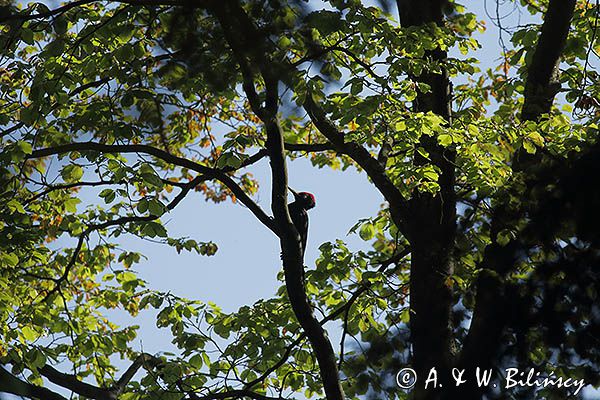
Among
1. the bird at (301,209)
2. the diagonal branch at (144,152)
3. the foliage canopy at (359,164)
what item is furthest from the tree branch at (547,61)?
the diagonal branch at (144,152)

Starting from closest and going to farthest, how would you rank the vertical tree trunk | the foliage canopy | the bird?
the foliage canopy, the vertical tree trunk, the bird

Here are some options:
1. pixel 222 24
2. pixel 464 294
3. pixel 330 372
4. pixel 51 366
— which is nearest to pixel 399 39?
pixel 464 294

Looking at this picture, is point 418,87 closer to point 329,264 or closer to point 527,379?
point 329,264

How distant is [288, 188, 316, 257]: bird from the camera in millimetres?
9328

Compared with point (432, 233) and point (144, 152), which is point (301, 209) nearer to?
point (432, 233)

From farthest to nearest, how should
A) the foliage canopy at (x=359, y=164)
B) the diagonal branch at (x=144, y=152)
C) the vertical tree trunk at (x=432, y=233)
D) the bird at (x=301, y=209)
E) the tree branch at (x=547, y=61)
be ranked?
the bird at (x=301, y=209)
the tree branch at (x=547, y=61)
the diagonal branch at (x=144, y=152)
the vertical tree trunk at (x=432, y=233)
the foliage canopy at (x=359, y=164)


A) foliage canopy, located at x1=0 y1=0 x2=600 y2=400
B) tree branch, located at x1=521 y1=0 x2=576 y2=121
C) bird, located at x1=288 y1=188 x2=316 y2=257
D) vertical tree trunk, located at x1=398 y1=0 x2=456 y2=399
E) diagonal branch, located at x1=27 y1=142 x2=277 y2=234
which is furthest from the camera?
bird, located at x1=288 y1=188 x2=316 y2=257

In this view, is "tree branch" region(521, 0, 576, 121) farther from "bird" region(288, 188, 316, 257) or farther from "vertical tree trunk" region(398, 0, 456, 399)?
"bird" region(288, 188, 316, 257)

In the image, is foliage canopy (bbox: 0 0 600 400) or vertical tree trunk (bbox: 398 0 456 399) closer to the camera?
foliage canopy (bbox: 0 0 600 400)

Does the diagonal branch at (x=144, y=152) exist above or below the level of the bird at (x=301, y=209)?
below

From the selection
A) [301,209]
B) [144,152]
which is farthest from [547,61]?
[144,152]

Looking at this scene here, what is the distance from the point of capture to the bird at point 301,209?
9.33 metres

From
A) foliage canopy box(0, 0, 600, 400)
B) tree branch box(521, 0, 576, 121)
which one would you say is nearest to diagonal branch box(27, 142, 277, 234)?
foliage canopy box(0, 0, 600, 400)

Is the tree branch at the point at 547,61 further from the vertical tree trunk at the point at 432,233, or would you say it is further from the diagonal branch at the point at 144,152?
the diagonal branch at the point at 144,152
